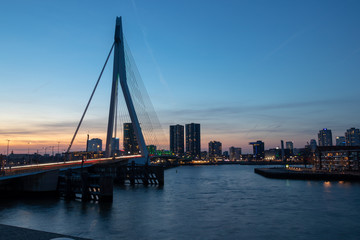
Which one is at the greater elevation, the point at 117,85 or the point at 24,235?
the point at 117,85

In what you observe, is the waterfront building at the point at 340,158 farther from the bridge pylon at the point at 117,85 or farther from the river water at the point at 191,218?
the bridge pylon at the point at 117,85

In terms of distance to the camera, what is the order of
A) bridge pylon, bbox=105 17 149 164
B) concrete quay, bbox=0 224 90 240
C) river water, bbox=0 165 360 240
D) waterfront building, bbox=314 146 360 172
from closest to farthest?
concrete quay, bbox=0 224 90 240
river water, bbox=0 165 360 240
bridge pylon, bbox=105 17 149 164
waterfront building, bbox=314 146 360 172

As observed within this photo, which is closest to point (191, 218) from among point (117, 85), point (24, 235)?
point (24, 235)

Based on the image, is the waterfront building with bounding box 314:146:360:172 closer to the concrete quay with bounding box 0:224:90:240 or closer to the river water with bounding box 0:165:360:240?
the river water with bounding box 0:165:360:240

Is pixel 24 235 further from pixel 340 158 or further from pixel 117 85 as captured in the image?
pixel 340 158

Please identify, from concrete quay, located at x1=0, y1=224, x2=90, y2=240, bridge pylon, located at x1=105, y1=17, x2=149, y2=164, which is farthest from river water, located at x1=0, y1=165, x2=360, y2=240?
bridge pylon, located at x1=105, y1=17, x2=149, y2=164

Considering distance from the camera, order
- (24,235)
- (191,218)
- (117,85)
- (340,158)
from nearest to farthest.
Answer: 1. (24,235)
2. (191,218)
3. (117,85)
4. (340,158)

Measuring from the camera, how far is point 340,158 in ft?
309

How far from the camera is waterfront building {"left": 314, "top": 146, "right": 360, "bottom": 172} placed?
87.7 m

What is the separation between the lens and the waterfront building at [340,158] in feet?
288

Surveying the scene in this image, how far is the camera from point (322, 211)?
31.1 meters

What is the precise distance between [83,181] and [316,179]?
58.4 metres

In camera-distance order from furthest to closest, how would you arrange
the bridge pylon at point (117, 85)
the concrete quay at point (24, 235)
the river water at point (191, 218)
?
1. the bridge pylon at point (117, 85)
2. the river water at point (191, 218)
3. the concrete quay at point (24, 235)

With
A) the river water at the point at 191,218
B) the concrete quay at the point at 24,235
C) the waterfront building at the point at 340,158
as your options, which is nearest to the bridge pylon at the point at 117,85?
the river water at the point at 191,218
